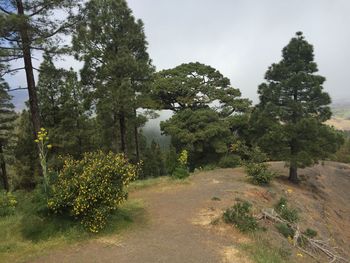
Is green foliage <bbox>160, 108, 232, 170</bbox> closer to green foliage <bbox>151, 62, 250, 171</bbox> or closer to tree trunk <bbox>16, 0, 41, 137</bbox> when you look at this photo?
green foliage <bbox>151, 62, 250, 171</bbox>

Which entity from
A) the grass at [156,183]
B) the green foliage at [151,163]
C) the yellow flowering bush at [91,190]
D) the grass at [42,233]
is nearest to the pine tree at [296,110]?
the grass at [156,183]

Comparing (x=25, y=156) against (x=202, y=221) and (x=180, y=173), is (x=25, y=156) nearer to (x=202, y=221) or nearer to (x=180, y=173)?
(x=180, y=173)

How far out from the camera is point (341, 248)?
40.3 feet

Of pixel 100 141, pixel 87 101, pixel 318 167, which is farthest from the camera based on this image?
pixel 100 141

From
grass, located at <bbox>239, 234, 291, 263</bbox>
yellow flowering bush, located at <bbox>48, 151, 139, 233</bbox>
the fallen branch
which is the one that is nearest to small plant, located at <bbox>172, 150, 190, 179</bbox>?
the fallen branch

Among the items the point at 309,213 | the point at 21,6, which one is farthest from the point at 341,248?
the point at 21,6

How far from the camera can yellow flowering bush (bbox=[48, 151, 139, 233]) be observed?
910 centimetres

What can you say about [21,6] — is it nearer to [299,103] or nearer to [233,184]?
[233,184]

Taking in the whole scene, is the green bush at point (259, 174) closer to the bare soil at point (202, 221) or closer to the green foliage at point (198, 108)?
the bare soil at point (202, 221)

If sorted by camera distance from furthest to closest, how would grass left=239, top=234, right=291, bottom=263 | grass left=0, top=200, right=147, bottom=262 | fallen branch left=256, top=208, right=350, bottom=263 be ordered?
1. fallen branch left=256, top=208, right=350, bottom=263
2. grass left=0, top=200, right=147, bottom=262
3. grass left=239, top=234, right=291, bottom=263

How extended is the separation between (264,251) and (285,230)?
2409mm

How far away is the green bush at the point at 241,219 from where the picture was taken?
32.9ft

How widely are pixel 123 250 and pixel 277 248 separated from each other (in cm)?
428

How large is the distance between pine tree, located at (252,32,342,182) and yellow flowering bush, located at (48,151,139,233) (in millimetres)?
10920
